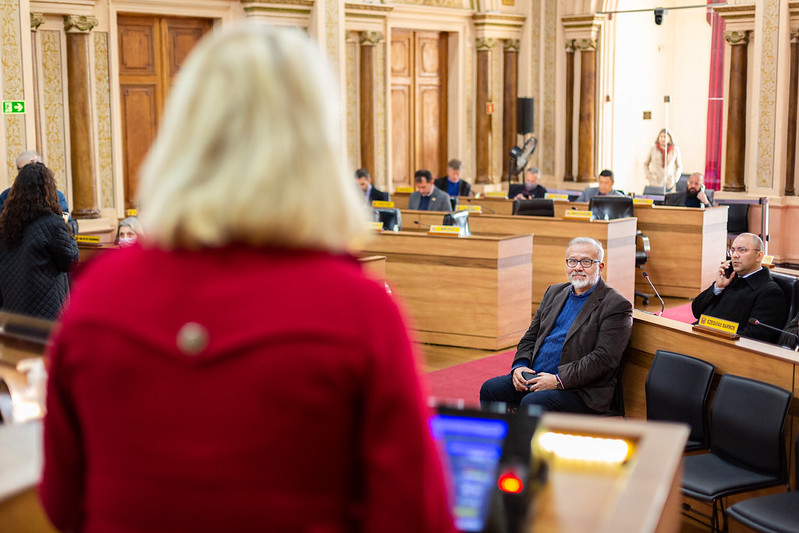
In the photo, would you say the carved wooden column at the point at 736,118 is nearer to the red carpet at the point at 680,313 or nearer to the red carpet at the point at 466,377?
the red carpet at the point at 680,313

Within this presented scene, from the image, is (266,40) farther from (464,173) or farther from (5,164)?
(464,173)

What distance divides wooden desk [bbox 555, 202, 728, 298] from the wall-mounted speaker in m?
3.95

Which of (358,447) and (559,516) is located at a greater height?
(358,447)

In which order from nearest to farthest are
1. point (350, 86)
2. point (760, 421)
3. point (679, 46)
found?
1. point (760, 421)
2. point (350, 86)
3. point (679, 46)

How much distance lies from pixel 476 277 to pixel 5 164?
4.01m

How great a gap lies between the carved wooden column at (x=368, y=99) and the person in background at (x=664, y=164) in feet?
13.5

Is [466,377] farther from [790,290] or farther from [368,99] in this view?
[368,99]

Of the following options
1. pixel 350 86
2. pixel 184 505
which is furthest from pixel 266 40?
pixel 350 86

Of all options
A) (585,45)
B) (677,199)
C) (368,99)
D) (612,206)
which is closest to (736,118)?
(677,199)

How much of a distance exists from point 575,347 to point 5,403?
10.1 feet

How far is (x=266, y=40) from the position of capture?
1.11 m

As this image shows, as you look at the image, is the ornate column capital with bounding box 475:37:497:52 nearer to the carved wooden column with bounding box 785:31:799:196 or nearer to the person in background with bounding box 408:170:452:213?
the carved wooden column with bounding box 785:31:799:196

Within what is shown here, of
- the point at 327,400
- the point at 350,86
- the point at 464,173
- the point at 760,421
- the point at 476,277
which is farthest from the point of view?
the point at 464,173

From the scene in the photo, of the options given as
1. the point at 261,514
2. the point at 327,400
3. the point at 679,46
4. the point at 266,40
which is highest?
the point at 679,46
